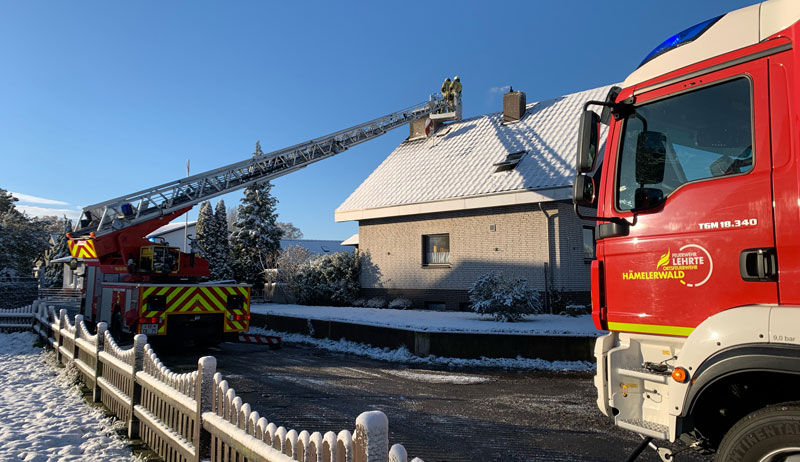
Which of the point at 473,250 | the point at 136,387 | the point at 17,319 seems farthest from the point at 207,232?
the point at 136,387

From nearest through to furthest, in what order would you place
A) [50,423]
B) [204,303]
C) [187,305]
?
[50,423], [187,305], [204,303]

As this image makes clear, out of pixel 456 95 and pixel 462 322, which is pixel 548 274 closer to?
pixel 462 322

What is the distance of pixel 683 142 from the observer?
361 centimetres

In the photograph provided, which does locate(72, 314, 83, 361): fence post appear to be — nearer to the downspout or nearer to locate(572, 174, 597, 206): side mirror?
locate(572, 174, 597, 206): side mirror

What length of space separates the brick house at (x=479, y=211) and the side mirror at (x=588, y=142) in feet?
36.2

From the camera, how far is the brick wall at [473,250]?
15.4 meters

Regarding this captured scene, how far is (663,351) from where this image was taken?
11.7 feet

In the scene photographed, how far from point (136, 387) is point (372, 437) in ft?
14.1

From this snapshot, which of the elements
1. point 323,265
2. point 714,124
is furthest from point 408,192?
point 714,124

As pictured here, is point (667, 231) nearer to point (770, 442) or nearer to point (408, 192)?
point (770, 442)

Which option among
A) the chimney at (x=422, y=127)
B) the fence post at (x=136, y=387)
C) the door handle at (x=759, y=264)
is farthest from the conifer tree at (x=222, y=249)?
the door handle at (x=759, y=264)

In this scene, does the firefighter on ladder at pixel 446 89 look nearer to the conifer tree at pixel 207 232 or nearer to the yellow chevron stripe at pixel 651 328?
the conifer tree at pixel 207 232

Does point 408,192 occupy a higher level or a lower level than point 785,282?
higher

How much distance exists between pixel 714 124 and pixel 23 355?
13651mm
